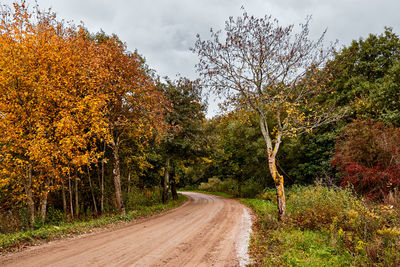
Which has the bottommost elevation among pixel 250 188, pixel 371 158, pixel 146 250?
pixel 250 188

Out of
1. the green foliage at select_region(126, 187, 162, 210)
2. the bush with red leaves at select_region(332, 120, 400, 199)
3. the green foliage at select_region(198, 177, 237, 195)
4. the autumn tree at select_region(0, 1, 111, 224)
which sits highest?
the autumn tree at select_region(0, 1, 111, 224)

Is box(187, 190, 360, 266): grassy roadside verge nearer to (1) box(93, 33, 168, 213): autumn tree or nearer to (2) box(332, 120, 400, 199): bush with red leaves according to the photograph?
(2) box(332, 120, 400, 199): bush with red leaves

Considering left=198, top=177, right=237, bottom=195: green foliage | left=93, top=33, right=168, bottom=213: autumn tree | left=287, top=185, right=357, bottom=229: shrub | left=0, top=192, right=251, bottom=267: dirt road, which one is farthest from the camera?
left=198, top=177, right=237, bottom=195: green foliage

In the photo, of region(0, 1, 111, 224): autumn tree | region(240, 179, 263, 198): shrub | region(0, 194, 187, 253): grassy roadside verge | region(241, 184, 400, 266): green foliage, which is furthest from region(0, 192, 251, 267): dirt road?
region(240, 179, 263, 198): shrub

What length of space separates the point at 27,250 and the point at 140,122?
25.5 feet

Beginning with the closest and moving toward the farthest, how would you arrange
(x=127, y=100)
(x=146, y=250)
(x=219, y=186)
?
(x=146, y=250) → (x=127, y=100) → (x=219, y=186)

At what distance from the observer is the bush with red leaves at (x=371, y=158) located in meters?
12.2

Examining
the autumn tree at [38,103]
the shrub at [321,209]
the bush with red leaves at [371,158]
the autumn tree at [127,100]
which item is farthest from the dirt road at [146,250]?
the bush with red leaves at [371,158]

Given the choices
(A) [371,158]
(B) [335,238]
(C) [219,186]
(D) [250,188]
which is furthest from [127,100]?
(C) [219,186]

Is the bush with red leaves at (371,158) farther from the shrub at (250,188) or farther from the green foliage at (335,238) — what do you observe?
the shrub at (250,188)

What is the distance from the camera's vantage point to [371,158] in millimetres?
13109

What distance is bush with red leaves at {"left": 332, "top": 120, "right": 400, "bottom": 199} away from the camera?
39.9 feet

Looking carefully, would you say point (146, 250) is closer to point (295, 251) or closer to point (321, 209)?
point (295, 251)

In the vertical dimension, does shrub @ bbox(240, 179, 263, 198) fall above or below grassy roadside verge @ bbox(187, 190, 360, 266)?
below
